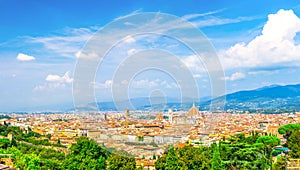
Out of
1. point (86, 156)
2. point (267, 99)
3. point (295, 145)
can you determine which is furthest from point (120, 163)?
point (267, 99)

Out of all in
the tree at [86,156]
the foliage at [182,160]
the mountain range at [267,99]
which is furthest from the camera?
the mountain range at [267,99]

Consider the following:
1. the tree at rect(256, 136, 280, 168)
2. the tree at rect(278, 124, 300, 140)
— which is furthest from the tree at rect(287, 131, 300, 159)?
the tree at rect(278, 124, 300, 140)

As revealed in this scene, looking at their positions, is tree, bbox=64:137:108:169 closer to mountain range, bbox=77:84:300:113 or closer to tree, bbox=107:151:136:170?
tree, bbox=107:151:136:170

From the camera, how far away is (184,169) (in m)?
8.34

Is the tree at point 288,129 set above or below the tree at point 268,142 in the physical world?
above

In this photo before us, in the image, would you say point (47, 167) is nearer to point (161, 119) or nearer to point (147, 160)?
point (147, 160)

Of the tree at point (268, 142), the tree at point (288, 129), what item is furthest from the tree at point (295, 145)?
the tree at point (288, 129)

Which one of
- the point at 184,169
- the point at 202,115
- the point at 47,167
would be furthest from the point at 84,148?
the point at 202,115

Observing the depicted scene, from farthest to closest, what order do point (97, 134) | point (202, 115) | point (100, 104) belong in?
point (202, 115), point (97, 134), point (100, 104)

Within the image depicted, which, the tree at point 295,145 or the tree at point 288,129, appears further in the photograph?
the tree at point 288,129

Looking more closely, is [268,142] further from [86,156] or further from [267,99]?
[267,99]

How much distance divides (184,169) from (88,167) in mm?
2447

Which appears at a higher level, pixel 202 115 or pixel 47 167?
pixel 202 115

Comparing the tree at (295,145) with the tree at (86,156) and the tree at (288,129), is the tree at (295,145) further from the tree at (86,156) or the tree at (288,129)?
the tree at (86,156)
